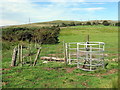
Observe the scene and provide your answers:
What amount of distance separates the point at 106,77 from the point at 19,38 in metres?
28.3

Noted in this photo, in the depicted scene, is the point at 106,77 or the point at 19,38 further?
A: the point at 19,38

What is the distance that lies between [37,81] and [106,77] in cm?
391

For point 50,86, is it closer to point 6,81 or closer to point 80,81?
point 80,81

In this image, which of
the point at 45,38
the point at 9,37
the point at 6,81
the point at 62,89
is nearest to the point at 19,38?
the point at 9,37

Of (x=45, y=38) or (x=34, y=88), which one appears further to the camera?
(x=45, y=38)

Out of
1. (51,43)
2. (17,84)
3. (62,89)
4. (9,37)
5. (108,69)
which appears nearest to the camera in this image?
(62,89)

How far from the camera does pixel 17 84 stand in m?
8.42

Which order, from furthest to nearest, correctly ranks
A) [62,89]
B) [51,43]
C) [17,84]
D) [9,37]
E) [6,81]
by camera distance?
1. [9,37]
2. [51,43]
3. [6,81]
4. [17,84]
5. [62,89]

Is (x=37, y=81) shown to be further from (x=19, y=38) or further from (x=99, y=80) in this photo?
(x=19, y=38)

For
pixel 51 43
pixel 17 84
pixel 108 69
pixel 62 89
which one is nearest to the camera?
pixel 62 89

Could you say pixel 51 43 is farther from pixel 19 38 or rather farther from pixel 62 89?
pixel 62 89

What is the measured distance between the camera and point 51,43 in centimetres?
3316

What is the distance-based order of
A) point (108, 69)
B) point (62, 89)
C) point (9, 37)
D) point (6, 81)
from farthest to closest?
point (9, 37) < point (108, 69) < point (6, 81) < point (62, 89)

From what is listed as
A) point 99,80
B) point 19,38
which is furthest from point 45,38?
point 99,80
